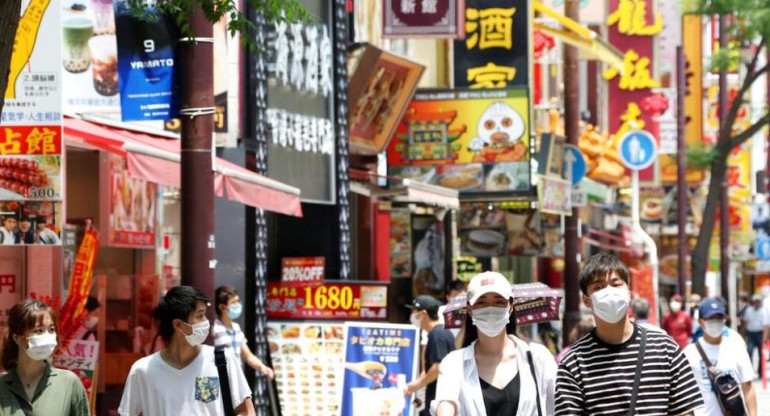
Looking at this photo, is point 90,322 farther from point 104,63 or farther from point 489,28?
point 489,28

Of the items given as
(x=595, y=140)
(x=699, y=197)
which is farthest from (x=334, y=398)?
(x=699, y=197)

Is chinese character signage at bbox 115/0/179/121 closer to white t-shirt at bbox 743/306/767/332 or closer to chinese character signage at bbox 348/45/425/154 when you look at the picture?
chinese character signage at bbox 348/45/425/154

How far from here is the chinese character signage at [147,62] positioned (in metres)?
11.1

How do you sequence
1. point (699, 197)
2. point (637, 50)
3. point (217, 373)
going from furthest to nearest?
point (699, 197)
point (637, 50)
point (217, 373)

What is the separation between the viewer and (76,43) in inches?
609

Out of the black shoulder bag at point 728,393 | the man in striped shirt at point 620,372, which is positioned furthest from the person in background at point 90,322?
the man in striped shirt at point 620,372

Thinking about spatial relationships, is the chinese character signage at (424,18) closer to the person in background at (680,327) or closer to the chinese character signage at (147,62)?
the person in background at (680,327)

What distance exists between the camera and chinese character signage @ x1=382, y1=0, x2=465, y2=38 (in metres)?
22.5

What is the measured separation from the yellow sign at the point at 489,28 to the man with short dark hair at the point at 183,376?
18.7m

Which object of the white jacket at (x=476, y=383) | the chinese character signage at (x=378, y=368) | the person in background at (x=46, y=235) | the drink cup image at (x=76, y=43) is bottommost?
the chinese character signage at (x=378, y=368)

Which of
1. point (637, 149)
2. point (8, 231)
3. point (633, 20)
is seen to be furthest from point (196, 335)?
point (633, 20)

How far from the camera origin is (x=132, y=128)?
1552 centimetres

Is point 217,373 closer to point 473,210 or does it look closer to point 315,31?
point 315,31

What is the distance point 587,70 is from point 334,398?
2873 centimetres
